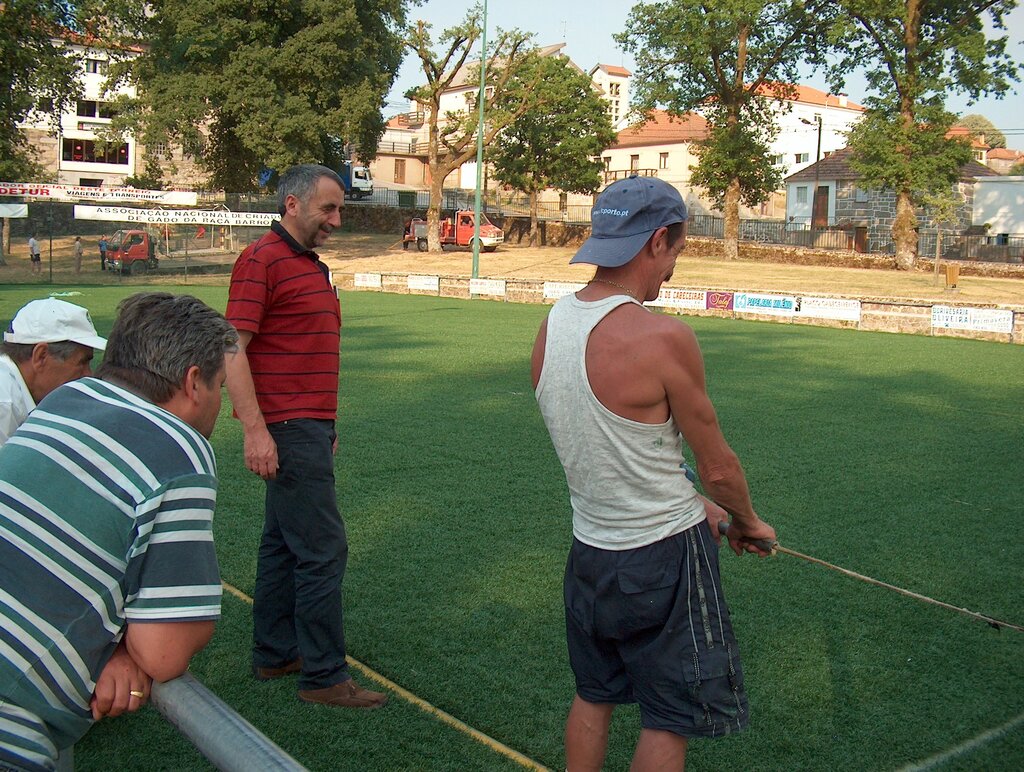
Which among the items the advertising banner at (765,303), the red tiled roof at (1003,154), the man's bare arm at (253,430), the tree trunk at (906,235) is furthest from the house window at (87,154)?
the red tiled roof at (1003,154)

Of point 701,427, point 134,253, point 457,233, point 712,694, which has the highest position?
point 457,233

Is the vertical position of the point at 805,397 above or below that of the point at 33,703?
below

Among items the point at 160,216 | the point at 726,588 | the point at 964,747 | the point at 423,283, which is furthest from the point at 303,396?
the point at 160,216

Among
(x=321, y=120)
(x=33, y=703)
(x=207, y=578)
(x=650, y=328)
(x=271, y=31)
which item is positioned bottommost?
(x=33, y=703)

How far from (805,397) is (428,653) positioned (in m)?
8.83

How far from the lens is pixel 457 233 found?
4959 cm

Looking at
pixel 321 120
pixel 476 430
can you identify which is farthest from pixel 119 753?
pixel 321 120

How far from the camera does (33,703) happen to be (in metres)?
1.81

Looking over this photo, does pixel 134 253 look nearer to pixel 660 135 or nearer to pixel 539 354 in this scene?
pixel 539 354

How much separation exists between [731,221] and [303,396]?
4328cm

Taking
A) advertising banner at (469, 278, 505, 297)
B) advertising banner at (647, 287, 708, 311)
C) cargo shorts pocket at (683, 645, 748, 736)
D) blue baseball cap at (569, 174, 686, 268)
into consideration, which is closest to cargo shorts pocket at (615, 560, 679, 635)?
cargo shorts pocket at (683, 645, 748, 736)

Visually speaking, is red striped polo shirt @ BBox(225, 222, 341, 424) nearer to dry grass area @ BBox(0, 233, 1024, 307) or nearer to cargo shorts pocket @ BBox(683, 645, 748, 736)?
cargo shorts pocket @ BBox(683, 645, 748, 736)

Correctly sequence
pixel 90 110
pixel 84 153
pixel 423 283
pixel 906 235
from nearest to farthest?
pixel 423 283 → pixel 906 235 → pixel 84 153 → pixel 90 110

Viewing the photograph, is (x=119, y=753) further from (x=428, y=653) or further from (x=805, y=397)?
(x=805, y=397)
